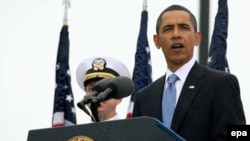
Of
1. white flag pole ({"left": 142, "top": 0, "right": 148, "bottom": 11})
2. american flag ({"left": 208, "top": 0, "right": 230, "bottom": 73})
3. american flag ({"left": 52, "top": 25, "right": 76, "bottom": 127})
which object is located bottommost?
american flag ({"left": 52, "top": 25, "right": 76, "bottom": 127})

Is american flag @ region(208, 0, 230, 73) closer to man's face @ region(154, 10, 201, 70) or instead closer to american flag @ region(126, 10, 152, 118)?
american flag @ region(126, 10, 152, 118)

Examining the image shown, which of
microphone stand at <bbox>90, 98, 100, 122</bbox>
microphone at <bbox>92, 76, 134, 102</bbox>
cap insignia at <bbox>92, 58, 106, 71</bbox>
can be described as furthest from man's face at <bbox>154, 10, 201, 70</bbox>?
cap insignia at <bbox>92, 58, 106, 71</bbox>

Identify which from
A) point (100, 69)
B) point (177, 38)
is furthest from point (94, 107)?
point (100, 69)

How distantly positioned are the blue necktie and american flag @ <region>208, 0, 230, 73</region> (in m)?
2.60

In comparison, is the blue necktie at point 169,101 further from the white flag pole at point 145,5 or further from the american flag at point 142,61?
the white flag pole at point 145,5

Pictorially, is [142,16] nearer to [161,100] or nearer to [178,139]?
[161,100]

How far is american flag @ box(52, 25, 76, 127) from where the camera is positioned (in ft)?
23.2

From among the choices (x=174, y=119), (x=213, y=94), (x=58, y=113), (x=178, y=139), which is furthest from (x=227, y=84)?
(x=58, y=113)

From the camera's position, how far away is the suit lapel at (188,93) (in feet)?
13.0

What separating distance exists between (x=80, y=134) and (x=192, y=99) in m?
1.43

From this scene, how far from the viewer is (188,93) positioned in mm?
4039

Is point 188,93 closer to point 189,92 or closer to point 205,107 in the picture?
point 189,92

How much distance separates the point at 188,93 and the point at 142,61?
3278 millimetres

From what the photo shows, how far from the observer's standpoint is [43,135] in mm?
2775
